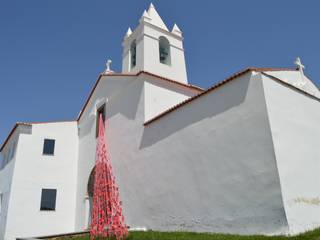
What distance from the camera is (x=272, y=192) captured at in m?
6.70

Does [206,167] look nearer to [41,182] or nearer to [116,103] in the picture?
[116,103]

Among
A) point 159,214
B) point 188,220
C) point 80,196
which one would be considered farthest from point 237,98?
point 80,196

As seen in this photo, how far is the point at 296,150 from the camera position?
734 centimetres

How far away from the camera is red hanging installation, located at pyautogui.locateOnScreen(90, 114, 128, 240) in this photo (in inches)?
336

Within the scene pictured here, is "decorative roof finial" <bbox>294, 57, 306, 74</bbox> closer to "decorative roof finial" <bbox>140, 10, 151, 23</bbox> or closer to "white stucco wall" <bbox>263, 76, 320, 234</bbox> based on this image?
"white stucco wall" <bbox>263, 76, 320, 234</bbox>

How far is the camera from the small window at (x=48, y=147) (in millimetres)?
15837

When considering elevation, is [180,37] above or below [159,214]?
above

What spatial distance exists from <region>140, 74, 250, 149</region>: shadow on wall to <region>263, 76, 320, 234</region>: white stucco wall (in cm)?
77

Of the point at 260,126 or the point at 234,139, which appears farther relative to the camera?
the point at 234,139

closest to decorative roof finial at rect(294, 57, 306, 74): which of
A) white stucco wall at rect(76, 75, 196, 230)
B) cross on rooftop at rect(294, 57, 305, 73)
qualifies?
cross on rooftop at rect(294, 57, 305, 73)

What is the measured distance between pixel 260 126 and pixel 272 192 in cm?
155

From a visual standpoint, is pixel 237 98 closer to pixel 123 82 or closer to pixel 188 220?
pixel 188 220

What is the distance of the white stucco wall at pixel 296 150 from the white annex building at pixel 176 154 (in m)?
0.03

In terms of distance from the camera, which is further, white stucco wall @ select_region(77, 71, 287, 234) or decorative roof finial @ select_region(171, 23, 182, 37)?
decorative roof finial @ select_region(171, 23, 182, 37)
